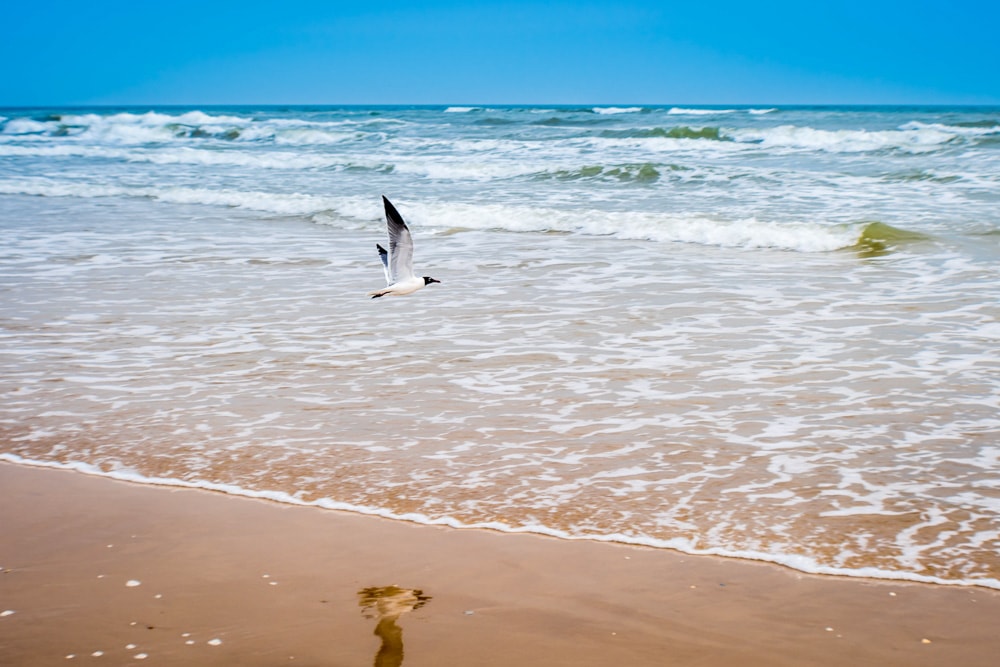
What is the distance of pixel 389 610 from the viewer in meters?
3.14

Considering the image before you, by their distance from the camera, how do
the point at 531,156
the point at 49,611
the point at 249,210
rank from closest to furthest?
the point at 49,611
the point at 249,210
the point at 531,156

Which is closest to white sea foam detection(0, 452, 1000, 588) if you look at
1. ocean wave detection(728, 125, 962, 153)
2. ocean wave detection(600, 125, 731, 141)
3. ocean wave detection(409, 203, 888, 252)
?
ocean wave detection(409, 203, 888, 252)

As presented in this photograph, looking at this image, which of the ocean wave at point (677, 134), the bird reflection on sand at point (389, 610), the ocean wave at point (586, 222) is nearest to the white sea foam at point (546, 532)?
the bird reflection on sand at point (389, 610)

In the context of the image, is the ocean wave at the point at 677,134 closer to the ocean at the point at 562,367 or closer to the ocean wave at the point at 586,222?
the ocean at the point at 562,367

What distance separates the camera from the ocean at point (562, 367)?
156 inches

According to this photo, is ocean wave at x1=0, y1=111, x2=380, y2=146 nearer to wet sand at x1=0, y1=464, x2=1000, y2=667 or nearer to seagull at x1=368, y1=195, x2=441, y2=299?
seagull at x1=368, y1=195, x2=441, y2=299

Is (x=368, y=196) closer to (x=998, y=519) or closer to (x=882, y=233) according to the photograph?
(x=882, y=233)

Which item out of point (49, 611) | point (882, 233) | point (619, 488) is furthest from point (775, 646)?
point (882, 233)

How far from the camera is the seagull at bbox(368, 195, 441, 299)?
581 cm

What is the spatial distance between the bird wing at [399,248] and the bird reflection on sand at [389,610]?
2798 millimetres

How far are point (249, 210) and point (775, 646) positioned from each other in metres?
13.6

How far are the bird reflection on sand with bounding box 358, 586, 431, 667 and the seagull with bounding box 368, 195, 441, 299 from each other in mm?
2696

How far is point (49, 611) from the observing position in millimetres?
3117

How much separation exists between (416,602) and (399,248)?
10.2 feet
